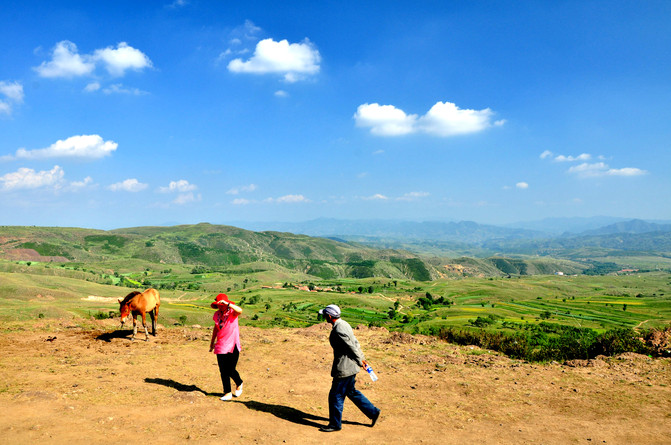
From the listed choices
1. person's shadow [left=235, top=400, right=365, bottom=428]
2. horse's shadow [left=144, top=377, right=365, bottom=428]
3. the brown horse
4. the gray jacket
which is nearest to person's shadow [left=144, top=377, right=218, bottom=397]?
horse's shadow [left=144, top=377, right=365, bottom=428]

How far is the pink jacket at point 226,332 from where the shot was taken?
406 inches

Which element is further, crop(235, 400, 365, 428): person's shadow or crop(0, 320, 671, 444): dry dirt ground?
crop(235, 400, 365, 428): person's shadow

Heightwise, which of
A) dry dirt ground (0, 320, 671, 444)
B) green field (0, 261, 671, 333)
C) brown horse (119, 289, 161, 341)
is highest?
brown horse (119, 289, 161, 341)

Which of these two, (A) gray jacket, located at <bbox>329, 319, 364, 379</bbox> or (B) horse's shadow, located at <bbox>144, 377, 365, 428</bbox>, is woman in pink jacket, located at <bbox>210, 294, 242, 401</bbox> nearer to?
(B) horse's shadow, located at <bbox>144, 377, 365, 428</bbox>

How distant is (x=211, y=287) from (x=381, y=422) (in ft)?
423

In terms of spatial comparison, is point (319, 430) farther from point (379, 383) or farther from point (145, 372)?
point (145, 372)

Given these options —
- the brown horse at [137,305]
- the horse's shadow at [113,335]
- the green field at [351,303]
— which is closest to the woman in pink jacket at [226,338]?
the brown horse at [137,305]

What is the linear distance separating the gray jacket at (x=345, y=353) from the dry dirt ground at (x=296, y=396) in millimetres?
1608

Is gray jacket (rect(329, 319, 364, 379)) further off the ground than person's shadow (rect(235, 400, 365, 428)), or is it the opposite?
gray jacket (rect(329, 319, 364, 379))

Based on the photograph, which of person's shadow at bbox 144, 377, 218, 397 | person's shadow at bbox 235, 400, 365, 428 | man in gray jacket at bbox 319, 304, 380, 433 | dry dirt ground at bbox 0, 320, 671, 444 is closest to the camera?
dry dirt ground at bbox 0, 320, 671, 444

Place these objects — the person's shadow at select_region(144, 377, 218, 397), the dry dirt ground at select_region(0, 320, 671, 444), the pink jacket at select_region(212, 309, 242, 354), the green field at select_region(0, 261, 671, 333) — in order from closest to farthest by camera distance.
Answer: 1. the dry dirt ground at select_region(0, 320, 671, 444)
2. the pink jacket at select_region(212, 309, 242, 354)
3. the person's shadow at select_region(144, 377, 218, 397)
4. the green field at select_region(0, 261, 671, 333)

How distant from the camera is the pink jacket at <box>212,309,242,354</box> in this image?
1031 cm

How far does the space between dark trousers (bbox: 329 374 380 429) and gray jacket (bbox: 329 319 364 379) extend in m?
0.22

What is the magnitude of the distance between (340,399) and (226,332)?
396 cm
